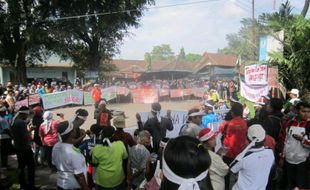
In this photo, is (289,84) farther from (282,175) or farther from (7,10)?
(7,10)

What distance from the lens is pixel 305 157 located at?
5.54 m

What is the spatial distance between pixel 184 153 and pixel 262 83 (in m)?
8.04

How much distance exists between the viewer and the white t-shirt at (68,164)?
421 cm

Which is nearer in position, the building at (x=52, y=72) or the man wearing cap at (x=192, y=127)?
the man wearing cap at (x=192, y=127)

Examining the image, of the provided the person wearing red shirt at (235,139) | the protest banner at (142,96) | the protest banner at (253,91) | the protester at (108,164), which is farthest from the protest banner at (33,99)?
the person wearing red shirt at (235,139)

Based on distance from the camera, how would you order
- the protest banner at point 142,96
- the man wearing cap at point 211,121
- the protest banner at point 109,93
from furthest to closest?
the protest banner at point 142,96 → the protest banner at point 109,93 → the man wearing cap at point 211,121

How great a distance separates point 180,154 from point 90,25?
93.5ft

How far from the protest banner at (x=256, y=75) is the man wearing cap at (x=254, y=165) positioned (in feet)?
19.5

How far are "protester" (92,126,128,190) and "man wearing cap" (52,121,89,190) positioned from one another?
0.45 m

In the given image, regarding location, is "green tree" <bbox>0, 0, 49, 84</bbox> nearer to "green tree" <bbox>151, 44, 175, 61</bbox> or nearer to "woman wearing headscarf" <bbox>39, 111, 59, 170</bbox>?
"woman wearing headscarf" <bbox>39, 111, 59, 170</bbox>

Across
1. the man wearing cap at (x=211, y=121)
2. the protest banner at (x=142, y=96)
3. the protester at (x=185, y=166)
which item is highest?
the protester at (x=185, y=166)

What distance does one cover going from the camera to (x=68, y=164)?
4.23 metres

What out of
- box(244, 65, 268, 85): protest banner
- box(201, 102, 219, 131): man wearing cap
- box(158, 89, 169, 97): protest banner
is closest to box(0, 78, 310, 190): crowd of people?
box(201, 102, 219, 131): man wearing cap

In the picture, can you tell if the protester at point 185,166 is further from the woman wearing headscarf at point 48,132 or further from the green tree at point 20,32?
the green tree at point 20,32
